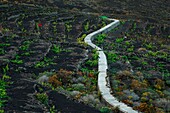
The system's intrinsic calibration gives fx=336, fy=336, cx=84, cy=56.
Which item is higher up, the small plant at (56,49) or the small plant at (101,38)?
the small plant at (56,49)

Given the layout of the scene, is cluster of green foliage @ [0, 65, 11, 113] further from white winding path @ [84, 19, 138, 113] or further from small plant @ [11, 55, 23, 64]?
white winding path @ [84, 19, 138, 113]

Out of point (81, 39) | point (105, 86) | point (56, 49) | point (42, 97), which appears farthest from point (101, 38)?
point (42, 97)

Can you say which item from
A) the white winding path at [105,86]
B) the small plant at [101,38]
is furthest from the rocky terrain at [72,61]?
the white winding path at [105,86]

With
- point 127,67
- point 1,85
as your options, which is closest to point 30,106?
point 1,85

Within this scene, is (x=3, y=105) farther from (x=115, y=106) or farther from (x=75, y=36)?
(x=75, y=36)

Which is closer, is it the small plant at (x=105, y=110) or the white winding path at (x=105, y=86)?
the small plant at (x=105, y=110)

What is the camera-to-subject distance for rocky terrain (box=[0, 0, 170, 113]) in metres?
16.3

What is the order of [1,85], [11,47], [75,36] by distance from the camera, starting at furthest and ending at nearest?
[75,36]
[11,47]
[1,85]

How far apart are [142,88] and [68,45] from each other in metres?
11.5

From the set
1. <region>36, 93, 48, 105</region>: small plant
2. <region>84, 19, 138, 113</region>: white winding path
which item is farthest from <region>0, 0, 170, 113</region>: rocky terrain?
<region>84, 19, 138, 113</region>: white winding path

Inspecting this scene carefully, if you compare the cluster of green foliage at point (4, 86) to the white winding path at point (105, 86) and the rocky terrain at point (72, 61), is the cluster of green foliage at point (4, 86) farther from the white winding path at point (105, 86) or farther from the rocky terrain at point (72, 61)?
the white winding path at point (105, 86)

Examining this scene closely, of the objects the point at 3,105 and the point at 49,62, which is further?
the point at 49,62

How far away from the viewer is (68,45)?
2950 centimetres

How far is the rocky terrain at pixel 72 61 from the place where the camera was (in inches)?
640
